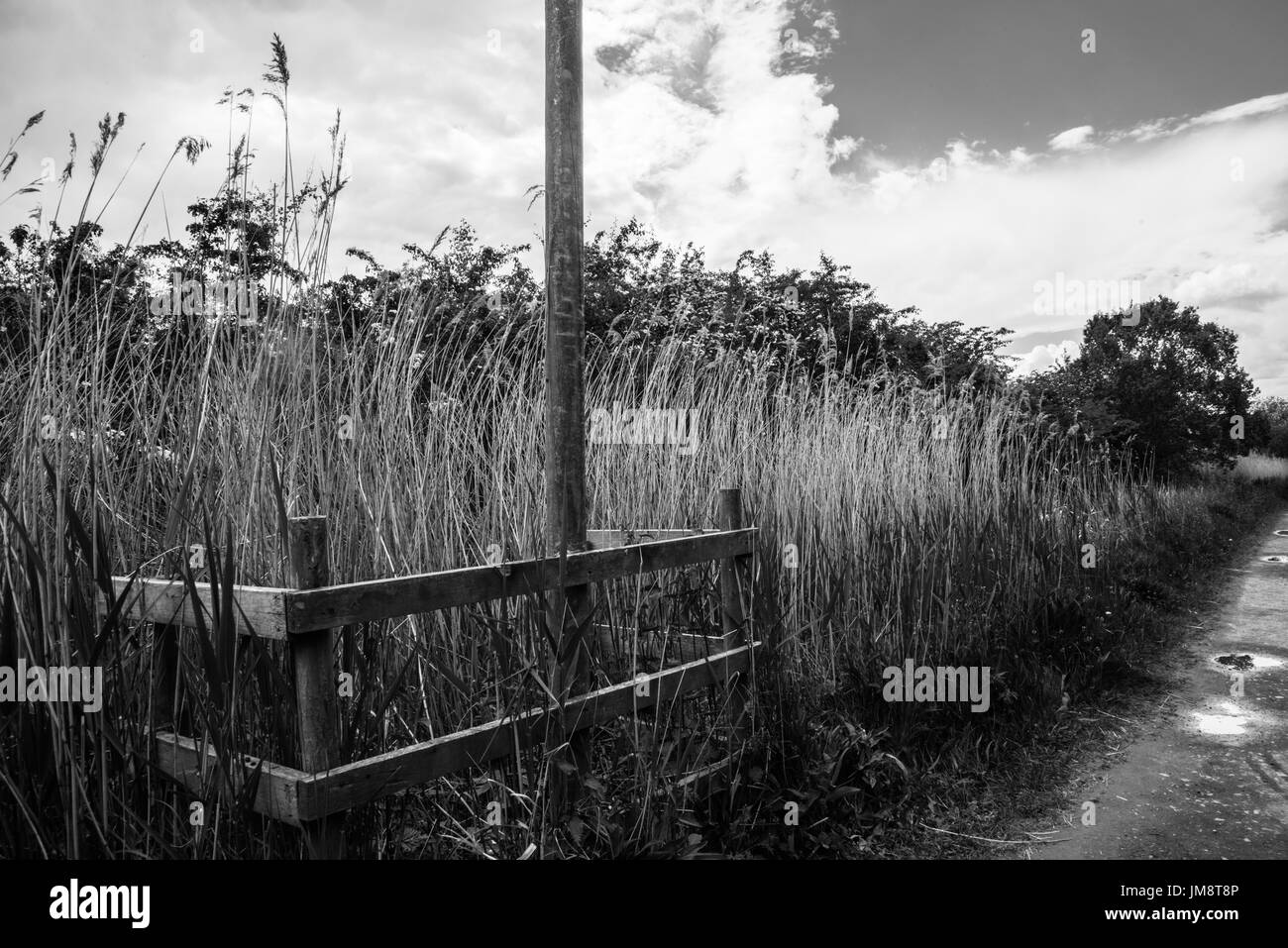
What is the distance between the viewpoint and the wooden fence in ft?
5.82

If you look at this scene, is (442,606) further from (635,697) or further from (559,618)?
(635,697)

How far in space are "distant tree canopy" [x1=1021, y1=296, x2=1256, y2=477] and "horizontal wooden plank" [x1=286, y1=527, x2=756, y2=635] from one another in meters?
11.6

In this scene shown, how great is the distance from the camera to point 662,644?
3.11 meters

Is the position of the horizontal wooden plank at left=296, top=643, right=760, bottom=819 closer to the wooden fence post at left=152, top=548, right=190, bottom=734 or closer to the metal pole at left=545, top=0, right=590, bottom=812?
the metal pole at left=545, top=0, right=590, bottom=812

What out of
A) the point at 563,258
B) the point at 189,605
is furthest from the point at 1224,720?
the point at 189,605

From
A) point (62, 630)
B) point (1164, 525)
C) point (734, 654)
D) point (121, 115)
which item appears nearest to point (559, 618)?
point (734, 654)

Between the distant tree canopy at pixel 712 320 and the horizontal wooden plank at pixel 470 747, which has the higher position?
the distant tree canopy at pixel 712 320

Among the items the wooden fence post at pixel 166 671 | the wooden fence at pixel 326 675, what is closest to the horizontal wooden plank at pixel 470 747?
the wooden fence at pixel 326 675

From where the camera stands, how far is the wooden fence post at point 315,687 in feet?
5.86

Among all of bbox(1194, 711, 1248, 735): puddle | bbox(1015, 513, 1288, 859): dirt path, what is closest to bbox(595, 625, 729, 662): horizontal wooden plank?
bbox(1015, 513, 1288, 859): dirt path

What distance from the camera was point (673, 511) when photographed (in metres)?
4.07

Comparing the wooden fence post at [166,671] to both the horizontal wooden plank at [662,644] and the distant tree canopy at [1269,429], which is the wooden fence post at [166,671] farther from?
the distant tree canopy at [1269,429]

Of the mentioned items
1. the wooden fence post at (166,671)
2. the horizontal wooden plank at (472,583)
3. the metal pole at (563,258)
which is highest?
the metal pole at (563,258)

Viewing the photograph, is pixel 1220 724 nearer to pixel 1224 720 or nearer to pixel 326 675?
pixel 1224 720
